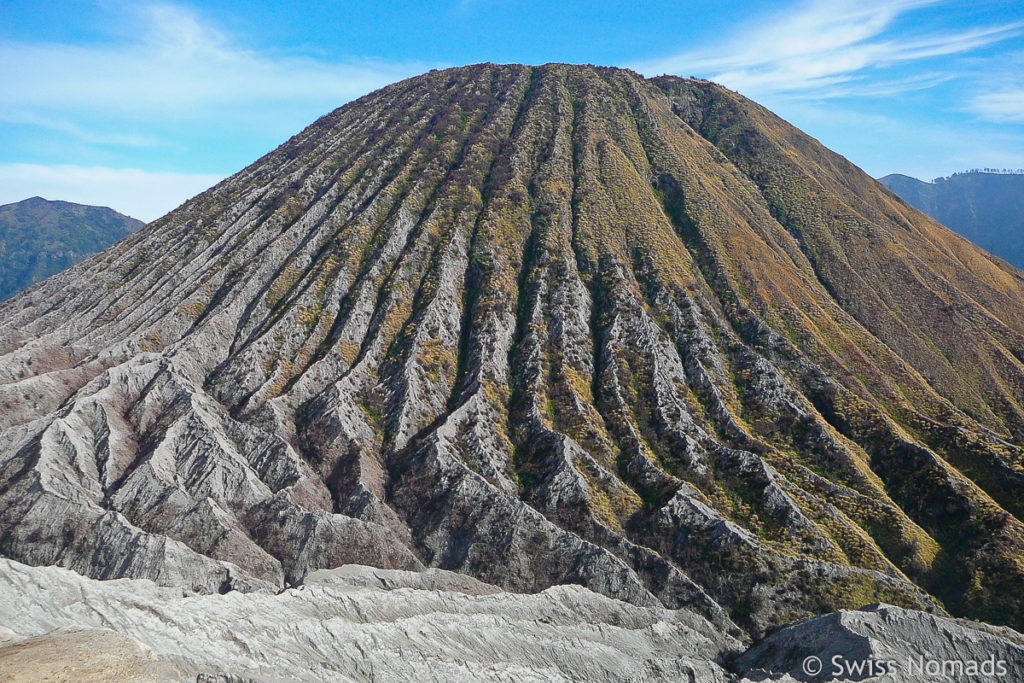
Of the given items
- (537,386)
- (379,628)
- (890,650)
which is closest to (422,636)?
(379,628)

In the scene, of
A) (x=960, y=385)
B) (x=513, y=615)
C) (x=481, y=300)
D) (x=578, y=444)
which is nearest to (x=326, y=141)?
(x=481, y=300)

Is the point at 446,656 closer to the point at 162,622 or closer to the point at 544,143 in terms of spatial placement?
the point at 162,622

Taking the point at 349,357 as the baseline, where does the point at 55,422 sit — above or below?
below

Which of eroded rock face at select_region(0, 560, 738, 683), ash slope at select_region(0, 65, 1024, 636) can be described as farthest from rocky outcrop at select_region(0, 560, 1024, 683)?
ash slope at select_region(0, 65, 1024, 636)

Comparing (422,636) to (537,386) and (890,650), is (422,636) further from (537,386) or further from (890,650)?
(537,386)

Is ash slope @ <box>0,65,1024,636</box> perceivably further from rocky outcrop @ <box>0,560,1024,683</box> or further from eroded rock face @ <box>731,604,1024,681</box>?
eroded rock face @ <box>731,604,1024,681</box>

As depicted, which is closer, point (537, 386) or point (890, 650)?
point (890, 650)

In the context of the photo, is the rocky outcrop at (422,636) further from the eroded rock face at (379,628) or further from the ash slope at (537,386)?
the ash slope at (537,386)

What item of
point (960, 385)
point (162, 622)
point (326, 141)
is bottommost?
point (162, 622)
